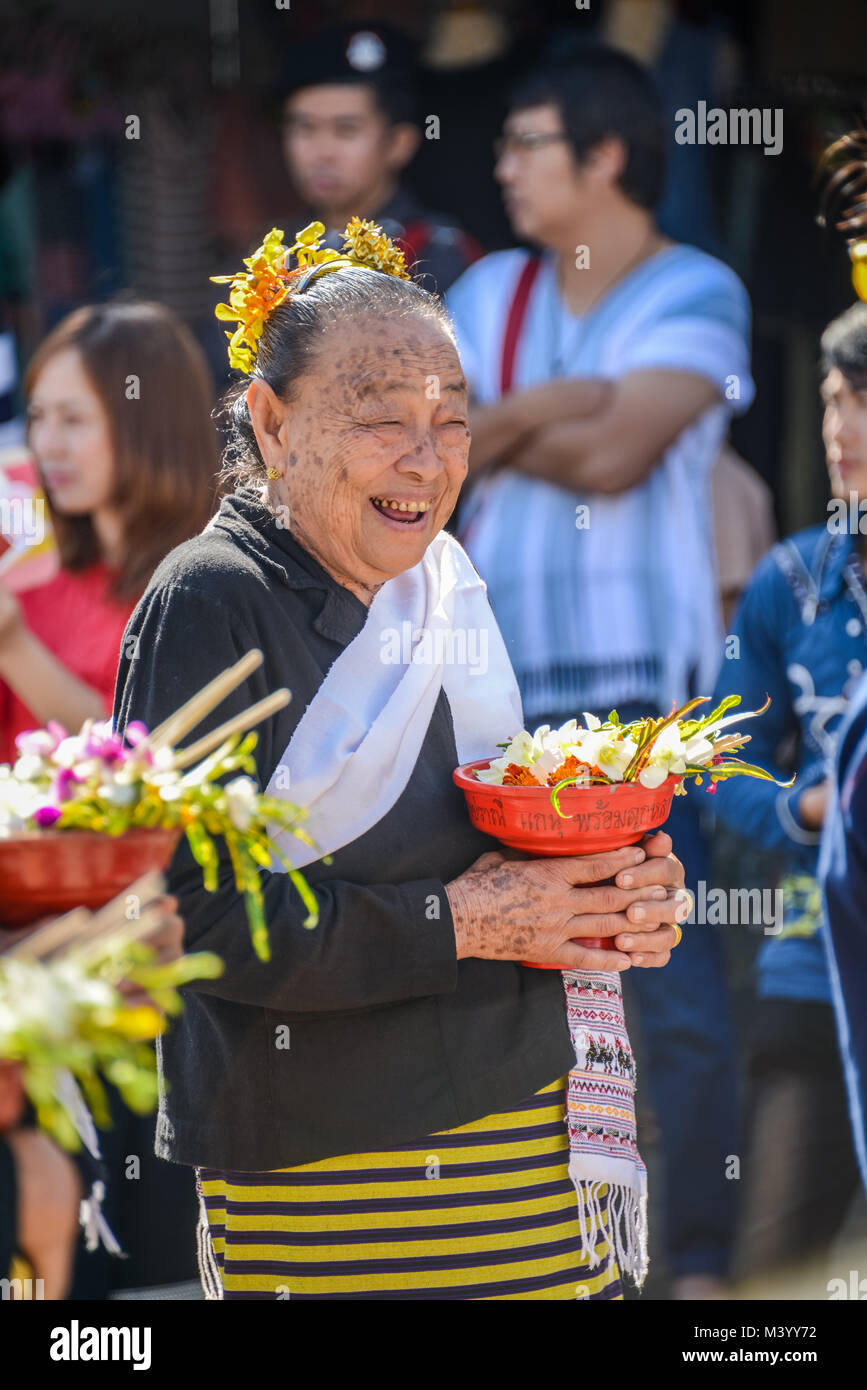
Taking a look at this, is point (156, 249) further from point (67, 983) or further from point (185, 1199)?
point (67, 983)

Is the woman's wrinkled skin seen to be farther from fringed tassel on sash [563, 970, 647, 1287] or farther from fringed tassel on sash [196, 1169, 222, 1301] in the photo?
fringed tassel on sash [196, 1169, 222, 1301]

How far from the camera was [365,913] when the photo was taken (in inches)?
82.6

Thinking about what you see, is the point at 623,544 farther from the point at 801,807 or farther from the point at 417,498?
the point at 417,498

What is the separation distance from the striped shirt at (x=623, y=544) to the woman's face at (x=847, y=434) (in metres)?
0.55

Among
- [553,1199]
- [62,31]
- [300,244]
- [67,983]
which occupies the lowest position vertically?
[553,1199]

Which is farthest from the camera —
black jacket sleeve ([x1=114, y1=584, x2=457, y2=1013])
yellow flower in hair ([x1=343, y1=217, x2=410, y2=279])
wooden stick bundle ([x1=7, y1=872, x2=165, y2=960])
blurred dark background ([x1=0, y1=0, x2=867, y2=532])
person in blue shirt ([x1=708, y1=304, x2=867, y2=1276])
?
blurred dark background ([x1=0, y1=0, x2=867, y2=532])

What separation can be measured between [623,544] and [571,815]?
2.41 m

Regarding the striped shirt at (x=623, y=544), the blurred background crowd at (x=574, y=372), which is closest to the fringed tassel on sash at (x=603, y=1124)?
the blurred background crowd at (x=574, y=372)

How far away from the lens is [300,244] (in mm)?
2428

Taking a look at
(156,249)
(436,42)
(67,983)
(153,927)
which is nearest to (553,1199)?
(153,927)

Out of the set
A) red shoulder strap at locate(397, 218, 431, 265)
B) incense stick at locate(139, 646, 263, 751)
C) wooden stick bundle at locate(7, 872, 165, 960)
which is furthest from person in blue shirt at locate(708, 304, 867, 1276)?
wooden stick bundle at locate(7, 872, 165, 960)

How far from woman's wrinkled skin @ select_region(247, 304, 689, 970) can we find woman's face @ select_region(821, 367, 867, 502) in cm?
174

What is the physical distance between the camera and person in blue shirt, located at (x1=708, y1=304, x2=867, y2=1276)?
3.66 m
